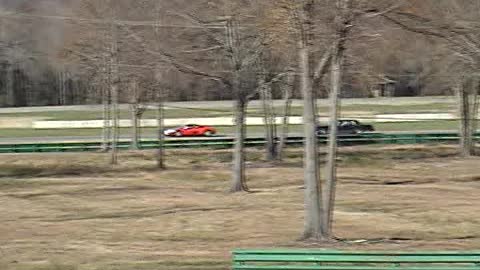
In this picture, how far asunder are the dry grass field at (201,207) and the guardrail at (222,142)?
2.78 metres

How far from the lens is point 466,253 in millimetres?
10711

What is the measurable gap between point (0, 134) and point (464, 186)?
4671 cm

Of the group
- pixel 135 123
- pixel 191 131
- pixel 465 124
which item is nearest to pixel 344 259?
pixel 465 124

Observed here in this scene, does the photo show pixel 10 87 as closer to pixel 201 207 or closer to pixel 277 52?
pixel 201 207

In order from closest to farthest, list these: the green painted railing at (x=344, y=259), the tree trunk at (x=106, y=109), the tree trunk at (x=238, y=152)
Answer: the green painted railing at (x=344, y=259) < the tree trunk at (x=238, y=152) < the tree trunk at (x=106, y=109)

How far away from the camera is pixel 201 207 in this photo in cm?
2725

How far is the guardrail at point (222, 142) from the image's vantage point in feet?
172

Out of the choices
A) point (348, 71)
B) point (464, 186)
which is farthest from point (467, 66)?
point (348, 71)

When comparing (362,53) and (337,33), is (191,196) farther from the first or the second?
(337,33)

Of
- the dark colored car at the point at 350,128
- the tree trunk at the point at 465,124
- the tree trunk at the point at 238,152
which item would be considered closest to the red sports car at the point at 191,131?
the dark colored car at the point at 350,128

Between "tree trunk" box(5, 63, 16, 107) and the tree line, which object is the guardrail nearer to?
the tree line

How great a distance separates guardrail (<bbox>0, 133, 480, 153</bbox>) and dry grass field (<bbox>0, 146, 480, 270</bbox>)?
2.78 m

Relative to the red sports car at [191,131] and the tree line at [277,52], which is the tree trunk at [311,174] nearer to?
the tree line at [277,52]

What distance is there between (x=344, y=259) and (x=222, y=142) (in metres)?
42.5
